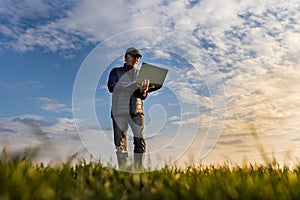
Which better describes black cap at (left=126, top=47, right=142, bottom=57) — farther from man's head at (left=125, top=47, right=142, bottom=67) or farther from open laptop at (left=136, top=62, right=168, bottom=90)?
open laptop at (left=136, top=62, right=168, bottom=90)

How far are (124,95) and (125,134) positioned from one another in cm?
91

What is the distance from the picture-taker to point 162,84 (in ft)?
28.3

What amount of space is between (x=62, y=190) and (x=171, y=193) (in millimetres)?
1361

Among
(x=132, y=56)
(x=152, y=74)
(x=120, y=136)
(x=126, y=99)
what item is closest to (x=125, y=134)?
(x=120, y=136)

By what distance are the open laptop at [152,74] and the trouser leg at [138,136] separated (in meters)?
0.94

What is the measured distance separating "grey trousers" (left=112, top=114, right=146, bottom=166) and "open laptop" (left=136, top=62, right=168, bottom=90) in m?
0.96

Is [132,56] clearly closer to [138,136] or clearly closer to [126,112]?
[126,112]

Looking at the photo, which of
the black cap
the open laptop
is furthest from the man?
the open laptop

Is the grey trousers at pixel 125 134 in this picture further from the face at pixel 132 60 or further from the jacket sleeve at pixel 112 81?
the face at pixel 132 60

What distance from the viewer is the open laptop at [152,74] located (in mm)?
8352

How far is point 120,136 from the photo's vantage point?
891cm

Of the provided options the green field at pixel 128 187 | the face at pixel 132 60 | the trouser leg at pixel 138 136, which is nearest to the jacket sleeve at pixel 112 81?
the face at pixel 132 60

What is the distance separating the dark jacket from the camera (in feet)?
29.2

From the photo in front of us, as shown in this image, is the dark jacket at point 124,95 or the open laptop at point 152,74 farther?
the dark jacket at point 124,95
